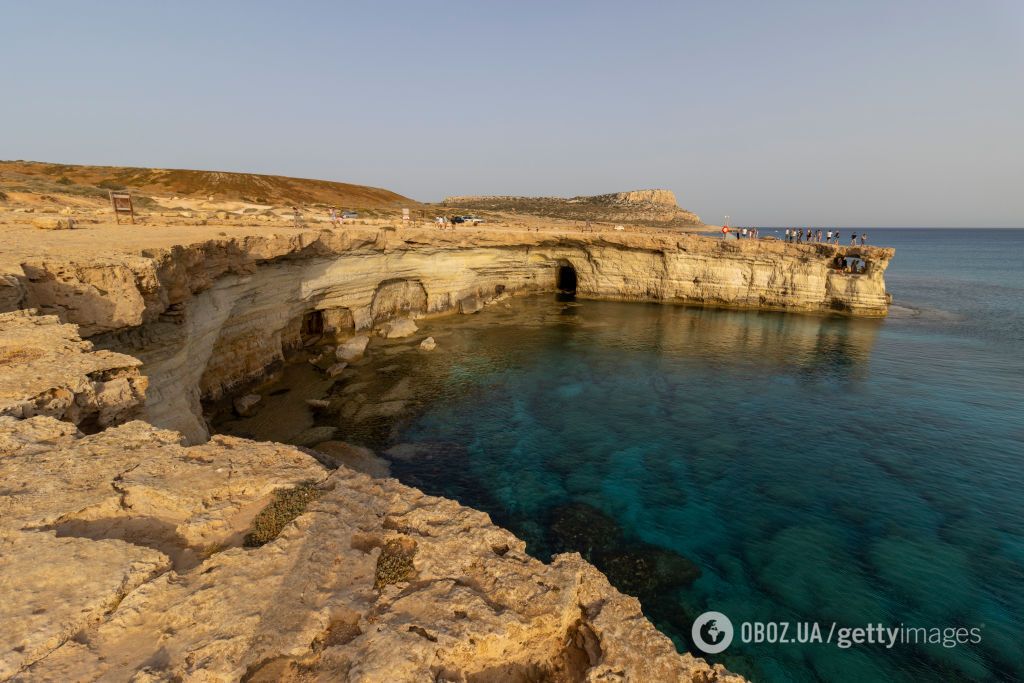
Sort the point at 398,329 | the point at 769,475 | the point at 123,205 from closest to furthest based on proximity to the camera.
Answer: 1. the point at 769,475
2. the point at 123,205
3. the point at 398,329

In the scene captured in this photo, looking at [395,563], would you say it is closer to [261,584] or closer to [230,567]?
[261,584]

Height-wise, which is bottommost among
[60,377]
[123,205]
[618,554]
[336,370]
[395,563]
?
[618,554]

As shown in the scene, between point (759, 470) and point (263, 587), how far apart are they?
685 inches

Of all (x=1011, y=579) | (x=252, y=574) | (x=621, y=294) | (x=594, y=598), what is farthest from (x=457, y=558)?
(x=621, y=294)

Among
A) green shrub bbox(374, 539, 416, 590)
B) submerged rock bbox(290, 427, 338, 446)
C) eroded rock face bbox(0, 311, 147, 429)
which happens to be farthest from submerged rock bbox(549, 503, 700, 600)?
eroded rock face bbox(0, 311, 147, 429)

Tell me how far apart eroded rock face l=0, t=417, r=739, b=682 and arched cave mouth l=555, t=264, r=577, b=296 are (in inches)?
1888

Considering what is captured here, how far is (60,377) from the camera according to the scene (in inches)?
321

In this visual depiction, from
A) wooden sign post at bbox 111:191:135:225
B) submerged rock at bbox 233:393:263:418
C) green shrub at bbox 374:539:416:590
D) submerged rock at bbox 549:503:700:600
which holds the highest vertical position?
wooden sign post at bbox 111:191:135:225

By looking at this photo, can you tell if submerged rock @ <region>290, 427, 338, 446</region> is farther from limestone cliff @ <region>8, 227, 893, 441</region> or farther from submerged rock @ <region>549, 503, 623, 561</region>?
submerged rock @ <region>549, 503, 623, 561</region>

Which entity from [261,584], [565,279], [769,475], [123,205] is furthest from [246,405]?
[565,279]

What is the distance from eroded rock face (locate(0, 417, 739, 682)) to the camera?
438 centimetres

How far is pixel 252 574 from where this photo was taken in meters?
5.29

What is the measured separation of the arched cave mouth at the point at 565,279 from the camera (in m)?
53.6

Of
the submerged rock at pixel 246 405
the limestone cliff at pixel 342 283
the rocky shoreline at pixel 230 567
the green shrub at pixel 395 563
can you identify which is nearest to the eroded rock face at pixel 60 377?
the rocky shoreline at pixel 230 567
